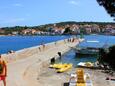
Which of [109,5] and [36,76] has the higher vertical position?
[109,5]

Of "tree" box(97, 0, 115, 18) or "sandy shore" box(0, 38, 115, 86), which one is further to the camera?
"sandy shore" box(0, 38, 115, 86)

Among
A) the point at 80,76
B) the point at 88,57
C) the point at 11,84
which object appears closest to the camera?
the point at 11,84

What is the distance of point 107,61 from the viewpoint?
10016 mm

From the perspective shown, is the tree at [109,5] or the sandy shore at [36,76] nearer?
the tree at [109,5]

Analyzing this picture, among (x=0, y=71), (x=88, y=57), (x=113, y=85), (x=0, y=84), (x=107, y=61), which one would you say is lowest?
(x=88, y=57)

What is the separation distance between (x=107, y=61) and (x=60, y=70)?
79.4 feet

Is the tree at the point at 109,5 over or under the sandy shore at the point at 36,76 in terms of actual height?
over

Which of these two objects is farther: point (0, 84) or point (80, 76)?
point (80, 76)

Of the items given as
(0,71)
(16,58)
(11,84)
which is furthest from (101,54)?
(16,58)

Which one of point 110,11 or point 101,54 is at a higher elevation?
point 110,11

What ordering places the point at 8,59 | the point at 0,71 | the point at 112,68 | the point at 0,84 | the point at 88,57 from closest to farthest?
the point at 112,68, the point at 0,71, the point at 0,84, the point at 8,59, the point at 88,57

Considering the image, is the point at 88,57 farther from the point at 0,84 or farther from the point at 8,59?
the point at 0,84

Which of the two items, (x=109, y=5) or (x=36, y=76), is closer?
(x=109, y=5)

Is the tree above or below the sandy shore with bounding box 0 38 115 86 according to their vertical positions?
above
